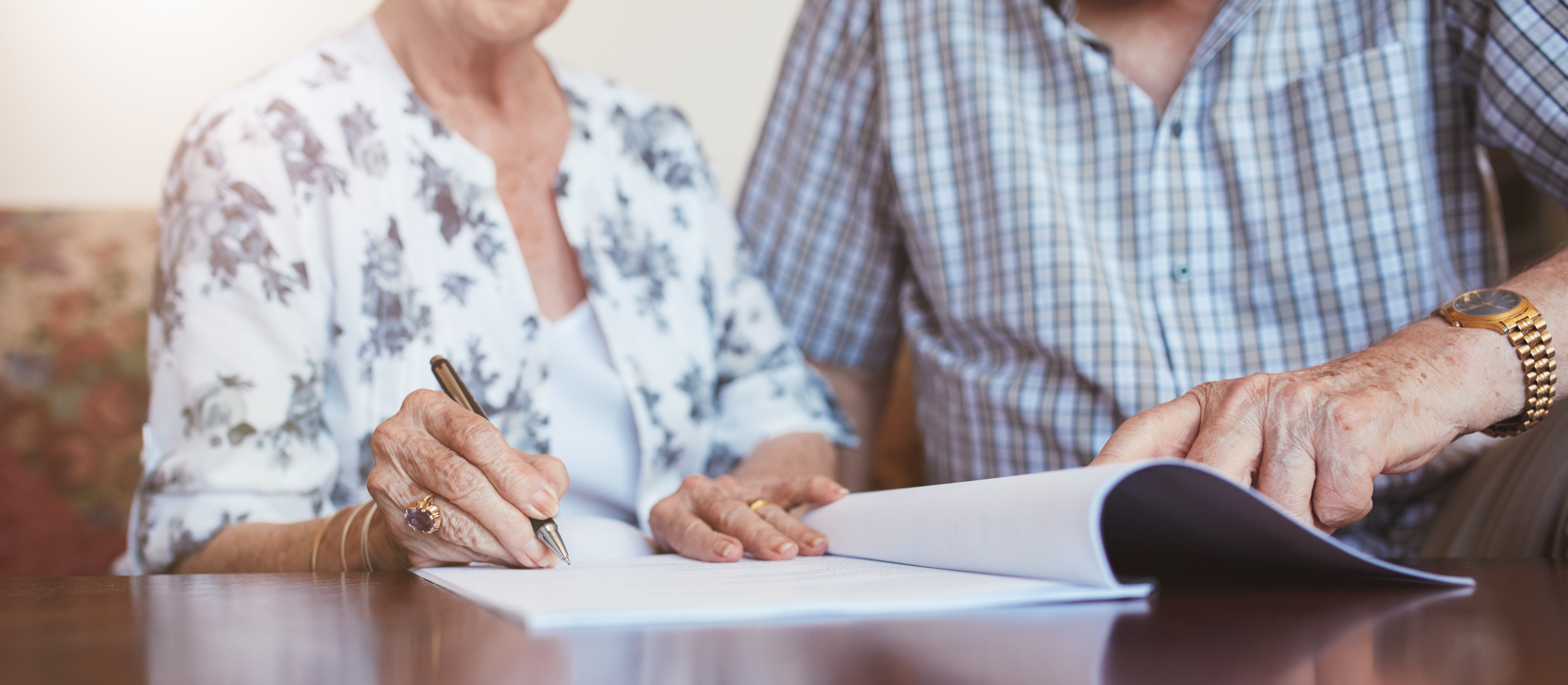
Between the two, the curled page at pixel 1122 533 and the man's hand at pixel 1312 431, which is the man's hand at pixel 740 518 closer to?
the curled page at pixel 1122 533

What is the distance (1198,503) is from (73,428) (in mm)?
1421

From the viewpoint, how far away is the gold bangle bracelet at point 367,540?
706mm

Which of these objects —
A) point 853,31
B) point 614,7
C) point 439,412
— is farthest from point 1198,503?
point 614,7

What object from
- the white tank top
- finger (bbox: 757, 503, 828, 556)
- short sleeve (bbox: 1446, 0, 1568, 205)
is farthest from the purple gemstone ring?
short sleeve (bbox: 1446, 0, 1568, 205)

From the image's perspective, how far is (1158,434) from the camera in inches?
23.2

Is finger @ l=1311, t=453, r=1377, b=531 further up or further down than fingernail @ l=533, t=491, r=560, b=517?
further up

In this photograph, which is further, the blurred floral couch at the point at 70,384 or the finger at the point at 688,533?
the blurred floral couch at the point at 70,384

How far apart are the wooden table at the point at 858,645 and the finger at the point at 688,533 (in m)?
0.25

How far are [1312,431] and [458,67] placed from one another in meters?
0.89

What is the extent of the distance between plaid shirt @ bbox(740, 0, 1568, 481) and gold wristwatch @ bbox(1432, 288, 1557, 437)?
0.34 m

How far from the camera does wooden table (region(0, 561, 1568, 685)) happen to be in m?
0.30

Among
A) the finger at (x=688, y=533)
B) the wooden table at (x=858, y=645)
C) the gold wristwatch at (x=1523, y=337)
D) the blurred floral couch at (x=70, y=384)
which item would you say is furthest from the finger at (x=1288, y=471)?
the blurred floral couch at (x=70, y=384)

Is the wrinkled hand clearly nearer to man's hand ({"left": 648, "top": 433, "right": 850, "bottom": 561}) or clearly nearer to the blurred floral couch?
man's hand ({"left": 648, "top": 433, "right": 850, "bottom": 561})

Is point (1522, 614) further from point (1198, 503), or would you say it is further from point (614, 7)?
point (614, 7)
